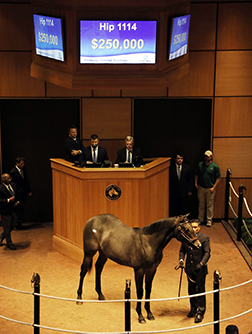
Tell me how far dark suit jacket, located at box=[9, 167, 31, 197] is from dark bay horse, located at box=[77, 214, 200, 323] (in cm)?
321

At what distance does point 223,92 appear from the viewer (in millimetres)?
9734

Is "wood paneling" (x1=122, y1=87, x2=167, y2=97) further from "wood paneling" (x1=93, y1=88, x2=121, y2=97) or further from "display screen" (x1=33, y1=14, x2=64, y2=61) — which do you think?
"display screen" (x1=33, y1=14, x2=64, y2=61)

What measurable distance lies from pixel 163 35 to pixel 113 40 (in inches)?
33.7

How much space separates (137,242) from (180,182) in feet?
11.9

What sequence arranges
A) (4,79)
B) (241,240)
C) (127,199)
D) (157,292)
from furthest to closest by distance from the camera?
1. (4,79)
2. (241,240)
3. (127,199)
4. (157,292)

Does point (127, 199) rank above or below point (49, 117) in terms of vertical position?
below

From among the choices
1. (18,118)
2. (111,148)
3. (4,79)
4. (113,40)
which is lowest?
(111,148)

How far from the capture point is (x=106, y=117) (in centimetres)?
974

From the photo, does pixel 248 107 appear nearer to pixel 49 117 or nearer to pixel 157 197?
pixel 157 197

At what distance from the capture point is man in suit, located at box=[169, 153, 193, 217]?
31.1 ft

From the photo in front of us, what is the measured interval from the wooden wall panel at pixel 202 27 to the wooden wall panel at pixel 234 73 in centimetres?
35

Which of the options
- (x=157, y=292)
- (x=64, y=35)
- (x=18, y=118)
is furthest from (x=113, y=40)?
(x=157, y=292)

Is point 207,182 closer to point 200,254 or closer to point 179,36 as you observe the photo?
point 179,36

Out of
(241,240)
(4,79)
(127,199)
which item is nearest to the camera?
(127,199)
